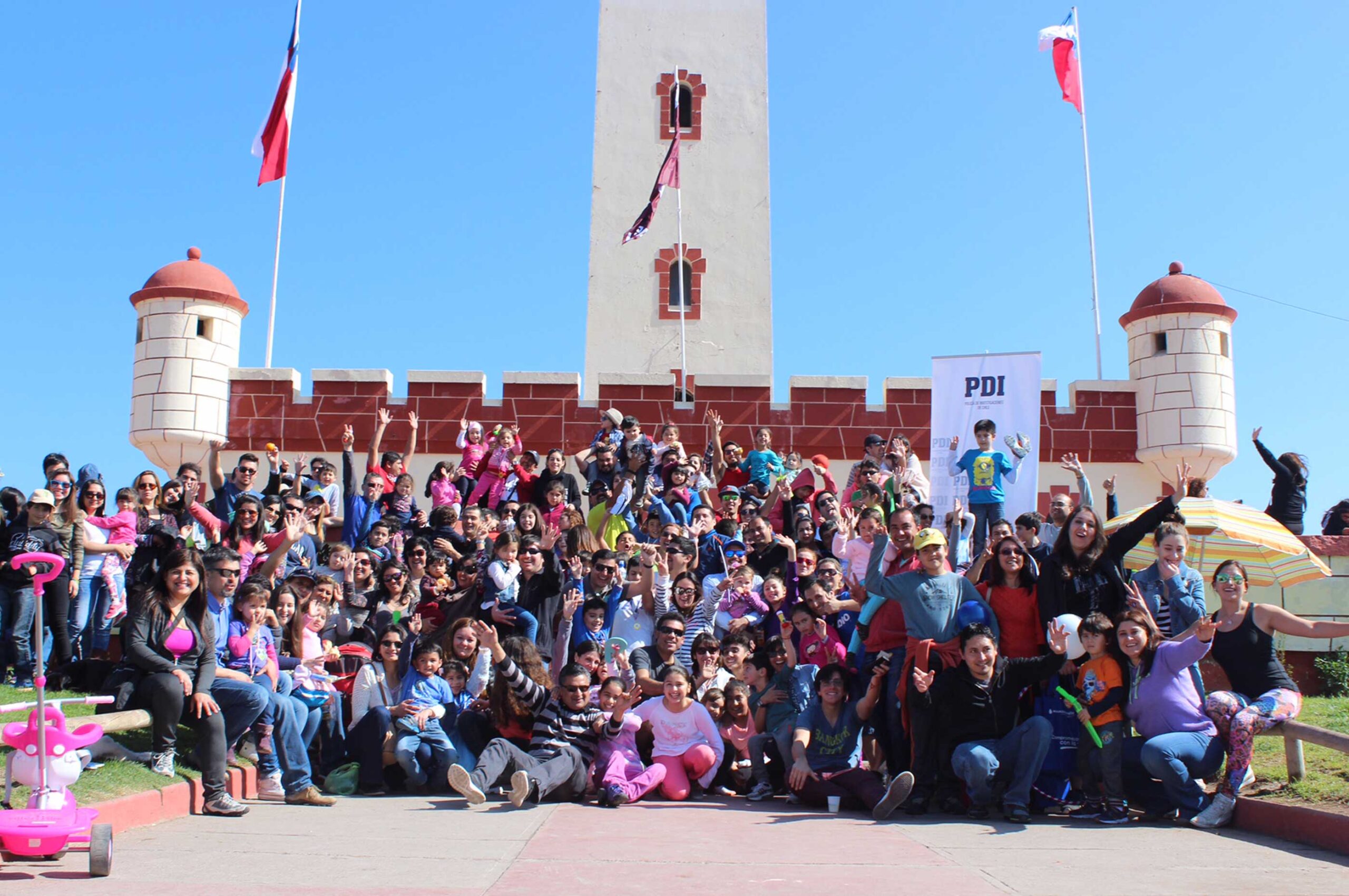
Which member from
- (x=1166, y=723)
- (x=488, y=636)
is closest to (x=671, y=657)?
(x=488, y=636)

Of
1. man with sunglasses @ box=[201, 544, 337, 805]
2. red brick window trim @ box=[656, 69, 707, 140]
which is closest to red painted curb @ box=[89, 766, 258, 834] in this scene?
man with sunglasses @ box=[201, 544, 337, 805]

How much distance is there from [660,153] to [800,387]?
642 centimetres

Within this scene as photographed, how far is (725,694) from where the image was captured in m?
8.75

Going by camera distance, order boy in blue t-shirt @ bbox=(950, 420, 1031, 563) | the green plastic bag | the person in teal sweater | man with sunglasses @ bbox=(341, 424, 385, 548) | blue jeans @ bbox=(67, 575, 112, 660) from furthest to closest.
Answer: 1. the person in teal sweater
2. man with sunglasses @ bbox=(341, 424, 385, 548)
3. boy in blue t-shirt @ bbox=(950, 420, 1031, 563)
4. blue jeans @ bbox=(67, 575, 112, 660)
5. the green plastic bag

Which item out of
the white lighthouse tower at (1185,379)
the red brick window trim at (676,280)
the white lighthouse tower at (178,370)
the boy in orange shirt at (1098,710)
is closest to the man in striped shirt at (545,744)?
the boy in orange shirt at (1098,710)

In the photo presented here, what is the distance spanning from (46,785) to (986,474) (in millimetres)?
9006

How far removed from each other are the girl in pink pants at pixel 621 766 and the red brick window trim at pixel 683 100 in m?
14.5

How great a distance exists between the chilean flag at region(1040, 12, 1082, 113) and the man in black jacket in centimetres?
1447

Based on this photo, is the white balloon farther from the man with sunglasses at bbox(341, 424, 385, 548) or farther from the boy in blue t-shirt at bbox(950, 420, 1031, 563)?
the man with sunglasses at bbox(341, 424, 385, 548)

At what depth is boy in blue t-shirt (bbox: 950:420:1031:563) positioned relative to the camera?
39.9 ft

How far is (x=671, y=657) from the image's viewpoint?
9.28 meters

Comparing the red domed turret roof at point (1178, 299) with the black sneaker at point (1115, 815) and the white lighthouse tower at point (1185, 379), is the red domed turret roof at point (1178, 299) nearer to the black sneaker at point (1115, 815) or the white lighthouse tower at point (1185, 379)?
the white lighthouse tower at point (1185, 379)

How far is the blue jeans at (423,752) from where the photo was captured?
325 inches

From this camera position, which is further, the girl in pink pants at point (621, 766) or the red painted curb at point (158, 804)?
the girl in pink pants at point (621, 766)
